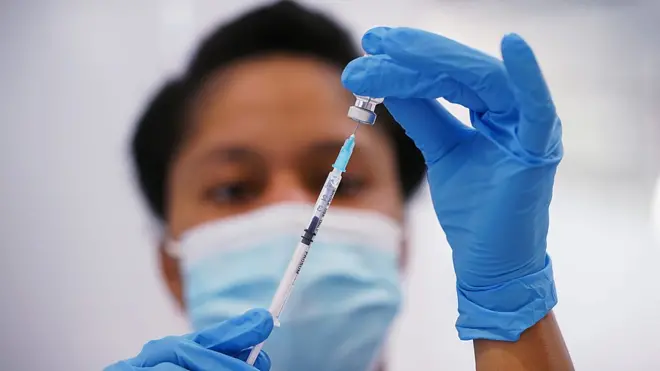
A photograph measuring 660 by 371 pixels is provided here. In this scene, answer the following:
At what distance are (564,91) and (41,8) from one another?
134cm

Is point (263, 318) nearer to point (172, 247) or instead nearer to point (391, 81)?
point (391, 81)

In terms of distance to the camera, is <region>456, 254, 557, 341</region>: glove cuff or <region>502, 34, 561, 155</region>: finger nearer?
<region>502, 34, 561, 155</region>: finger

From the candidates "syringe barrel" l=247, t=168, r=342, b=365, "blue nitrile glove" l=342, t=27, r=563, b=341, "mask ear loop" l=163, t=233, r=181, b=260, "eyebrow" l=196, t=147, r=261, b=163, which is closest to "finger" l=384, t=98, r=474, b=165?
"blue nitrile glove" l=342, t=27, r=563, b=341

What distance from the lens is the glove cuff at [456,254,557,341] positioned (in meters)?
0.81

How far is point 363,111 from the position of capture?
30.0 inches

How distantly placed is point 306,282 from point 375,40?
524 mm

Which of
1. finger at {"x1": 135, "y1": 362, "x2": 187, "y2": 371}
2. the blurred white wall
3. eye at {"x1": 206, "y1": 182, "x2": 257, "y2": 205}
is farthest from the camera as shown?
the blurred white wall

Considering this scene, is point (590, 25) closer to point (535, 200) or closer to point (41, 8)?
point (535, 200)

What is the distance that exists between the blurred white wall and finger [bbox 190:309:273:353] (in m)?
0.48

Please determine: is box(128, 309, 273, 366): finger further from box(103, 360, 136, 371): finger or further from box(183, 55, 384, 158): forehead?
box(183, 55, 384, 158): forehead

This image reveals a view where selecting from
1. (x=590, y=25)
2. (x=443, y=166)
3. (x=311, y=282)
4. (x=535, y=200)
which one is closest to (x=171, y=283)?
(x=311, y=282)

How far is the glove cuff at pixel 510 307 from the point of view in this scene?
811mm

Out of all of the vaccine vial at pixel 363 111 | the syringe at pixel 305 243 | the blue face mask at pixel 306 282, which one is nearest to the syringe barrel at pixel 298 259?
the syringe at pixel 305 243

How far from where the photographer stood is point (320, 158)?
1.23 m
